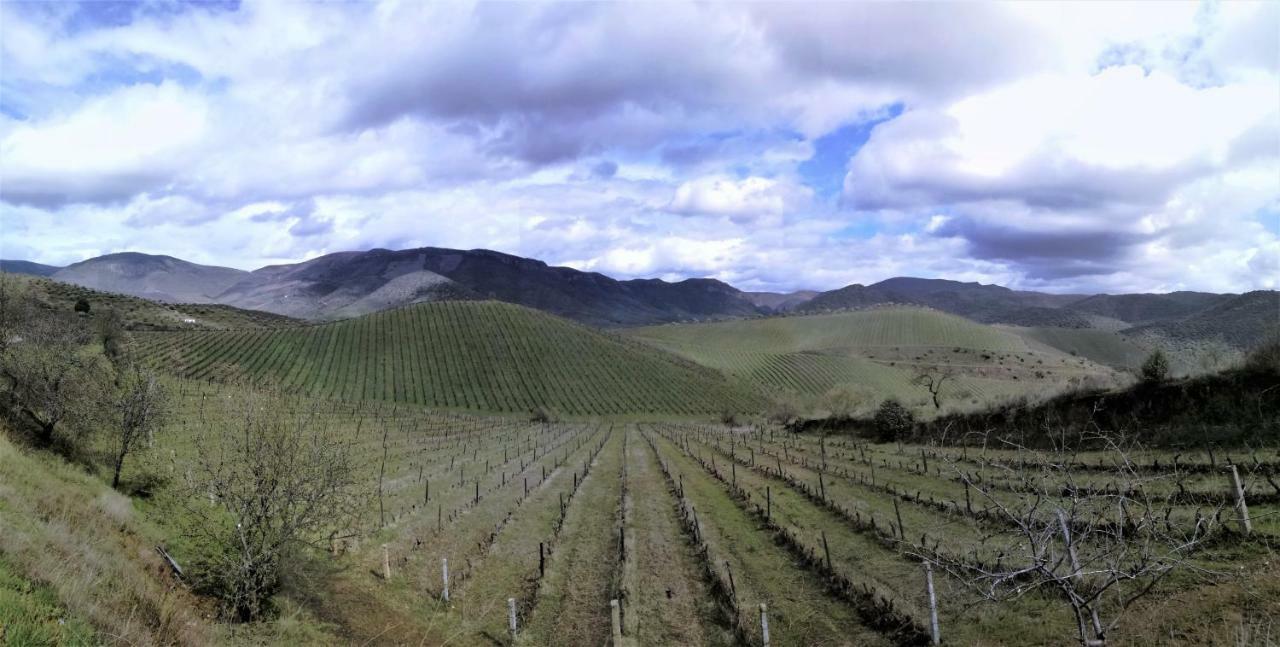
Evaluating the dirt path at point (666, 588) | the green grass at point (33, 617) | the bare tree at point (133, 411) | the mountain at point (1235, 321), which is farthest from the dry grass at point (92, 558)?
the mountain at point (1235, 321)

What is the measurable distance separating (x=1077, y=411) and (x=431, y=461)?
43.4 meters

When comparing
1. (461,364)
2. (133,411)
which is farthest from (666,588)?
(461,364)

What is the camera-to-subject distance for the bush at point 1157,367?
107 feet

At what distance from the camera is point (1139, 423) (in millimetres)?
31281

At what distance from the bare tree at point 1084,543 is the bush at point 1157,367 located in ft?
31.5

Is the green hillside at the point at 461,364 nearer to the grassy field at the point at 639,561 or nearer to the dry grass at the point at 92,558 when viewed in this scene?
the grassy field at the point at 639,561

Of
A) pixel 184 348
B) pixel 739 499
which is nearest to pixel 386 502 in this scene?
pixel 739 499

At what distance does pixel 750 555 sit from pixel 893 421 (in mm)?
33178

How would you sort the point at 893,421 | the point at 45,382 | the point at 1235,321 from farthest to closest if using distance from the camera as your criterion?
the point at 1235,321, the point at 893,421, the point at 45,382

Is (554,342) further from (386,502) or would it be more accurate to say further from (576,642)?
(576,642)

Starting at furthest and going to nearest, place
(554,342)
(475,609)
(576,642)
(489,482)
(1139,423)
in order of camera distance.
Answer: (554,342) → (489,482) → (1139,423) → (475,609) → (576,642)

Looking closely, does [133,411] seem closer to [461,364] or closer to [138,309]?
[461,364]

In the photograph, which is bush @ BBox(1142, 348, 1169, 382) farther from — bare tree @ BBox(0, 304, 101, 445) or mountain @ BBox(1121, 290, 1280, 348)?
mountain @ BBox(1121, 290, 1280, 348)

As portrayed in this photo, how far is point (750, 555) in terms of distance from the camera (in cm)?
2319
